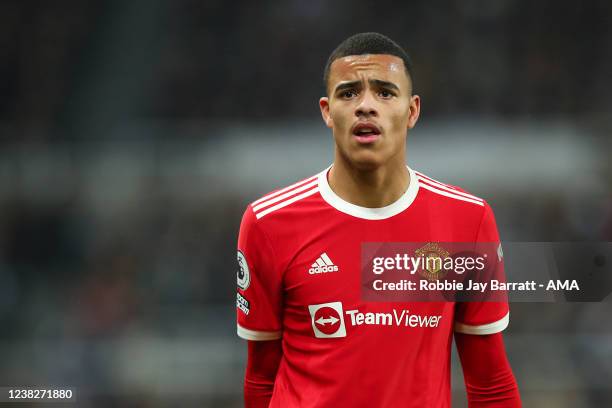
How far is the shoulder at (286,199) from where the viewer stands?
8.73 feet

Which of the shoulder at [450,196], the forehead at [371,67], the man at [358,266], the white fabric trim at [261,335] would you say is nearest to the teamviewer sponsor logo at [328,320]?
the man at [358,266]

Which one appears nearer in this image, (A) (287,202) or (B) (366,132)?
(B) (366,132)

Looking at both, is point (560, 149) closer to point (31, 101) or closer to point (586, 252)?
point (586, 252)

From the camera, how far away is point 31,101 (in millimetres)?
6785

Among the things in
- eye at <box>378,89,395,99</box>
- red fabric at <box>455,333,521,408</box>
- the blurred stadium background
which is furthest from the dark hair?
the blurred stadium background

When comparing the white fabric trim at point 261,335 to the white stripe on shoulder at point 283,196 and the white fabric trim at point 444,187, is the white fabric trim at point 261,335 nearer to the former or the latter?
the white stripe on shoulder at point 283,196

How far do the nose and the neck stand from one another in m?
0.19

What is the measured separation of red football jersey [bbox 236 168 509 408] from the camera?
248 cm

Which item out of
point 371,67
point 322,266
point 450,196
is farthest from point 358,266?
point 371,67

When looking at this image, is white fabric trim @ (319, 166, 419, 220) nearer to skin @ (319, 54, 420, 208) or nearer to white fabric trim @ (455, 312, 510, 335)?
skin @ (319, 54, 420, 208)

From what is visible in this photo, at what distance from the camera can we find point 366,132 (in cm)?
249

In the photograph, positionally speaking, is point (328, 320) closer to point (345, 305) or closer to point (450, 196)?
point (345, 305)

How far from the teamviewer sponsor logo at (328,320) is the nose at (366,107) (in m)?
0.59

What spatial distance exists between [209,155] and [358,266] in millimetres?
3810
